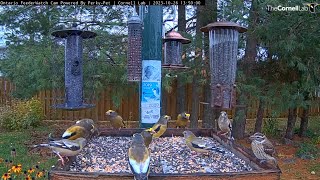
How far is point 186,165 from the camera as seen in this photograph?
10.4ft

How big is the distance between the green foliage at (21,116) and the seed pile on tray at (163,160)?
8067mm

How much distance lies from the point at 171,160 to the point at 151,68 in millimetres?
1892

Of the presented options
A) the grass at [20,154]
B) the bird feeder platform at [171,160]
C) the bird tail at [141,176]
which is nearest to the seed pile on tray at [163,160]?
the bird feeder platform at [171,160]

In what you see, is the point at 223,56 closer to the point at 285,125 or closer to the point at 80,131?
the point at 80,131

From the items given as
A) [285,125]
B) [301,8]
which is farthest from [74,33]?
[285,125]

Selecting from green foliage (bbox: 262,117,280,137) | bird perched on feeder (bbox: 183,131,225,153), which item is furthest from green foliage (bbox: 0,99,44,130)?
bird perched on feeder (bbox: 183,131,225,153)

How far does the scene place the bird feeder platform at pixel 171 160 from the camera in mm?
2422

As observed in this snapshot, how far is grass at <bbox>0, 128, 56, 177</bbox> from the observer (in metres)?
7.12

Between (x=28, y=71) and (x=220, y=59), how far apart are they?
475 centimetres

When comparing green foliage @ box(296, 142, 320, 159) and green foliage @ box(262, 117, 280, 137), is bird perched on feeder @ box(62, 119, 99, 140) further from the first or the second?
green foliage @ box(262, 117, 280, 137)

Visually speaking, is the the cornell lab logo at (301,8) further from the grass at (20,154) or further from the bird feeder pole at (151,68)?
the grass at (20,154)

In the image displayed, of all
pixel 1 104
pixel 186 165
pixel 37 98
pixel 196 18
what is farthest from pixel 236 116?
pixel 1 104

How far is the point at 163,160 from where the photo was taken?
3346 mm

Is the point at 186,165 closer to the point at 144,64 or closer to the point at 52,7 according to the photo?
the point at 144,64
